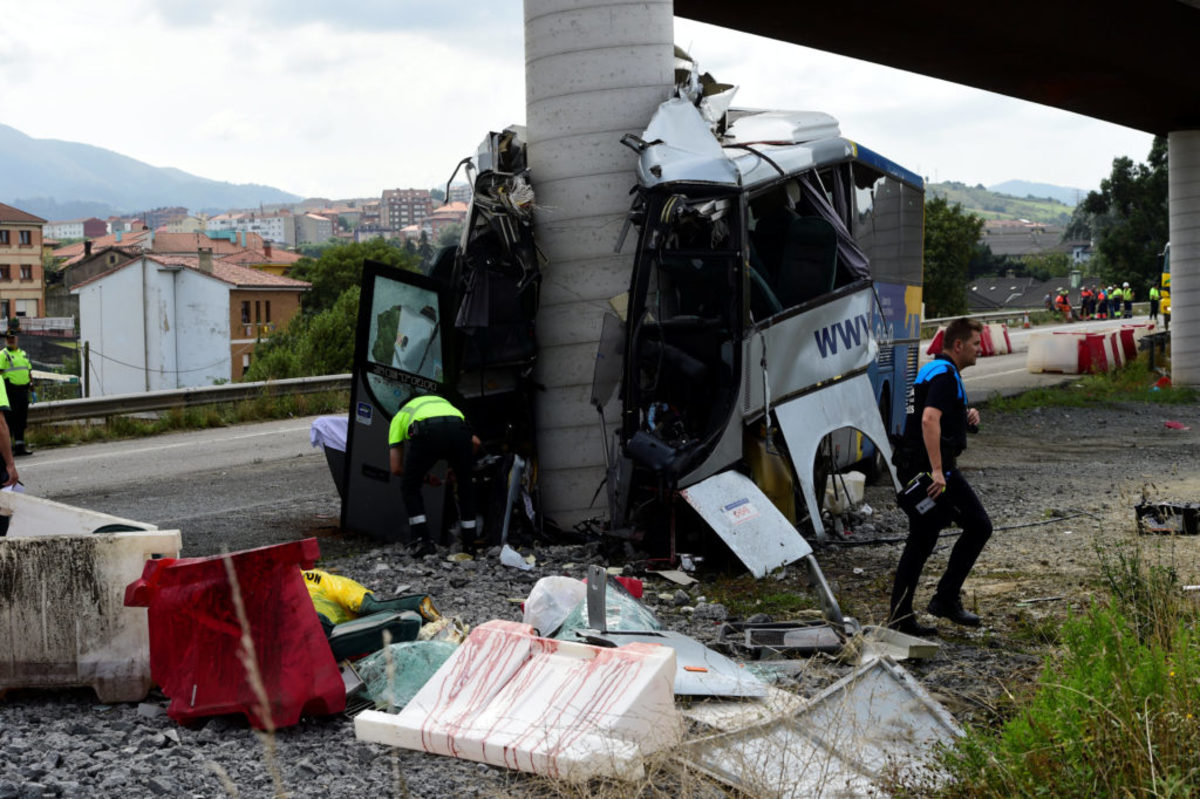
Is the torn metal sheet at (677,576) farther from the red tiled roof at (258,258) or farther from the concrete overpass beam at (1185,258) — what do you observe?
the red tiled roof at (258,258)

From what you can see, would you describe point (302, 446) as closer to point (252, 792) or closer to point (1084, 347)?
point (252, 792)

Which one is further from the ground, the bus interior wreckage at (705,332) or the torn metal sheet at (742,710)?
the bus interior wreckage at (705,332)

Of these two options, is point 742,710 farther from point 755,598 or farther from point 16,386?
point 16,386

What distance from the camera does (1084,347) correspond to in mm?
27797

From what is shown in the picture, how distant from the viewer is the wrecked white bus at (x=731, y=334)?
29.3 ft

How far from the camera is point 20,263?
375 feet

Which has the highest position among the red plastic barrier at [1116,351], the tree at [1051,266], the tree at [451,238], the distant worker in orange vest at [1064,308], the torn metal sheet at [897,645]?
the tree at [1051,266]

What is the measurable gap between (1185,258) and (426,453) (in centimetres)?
2004

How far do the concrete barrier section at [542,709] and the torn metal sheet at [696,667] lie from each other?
1.22 feet

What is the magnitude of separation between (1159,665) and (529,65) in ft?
23.5

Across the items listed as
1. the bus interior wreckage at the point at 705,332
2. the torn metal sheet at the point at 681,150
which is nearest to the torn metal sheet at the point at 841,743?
the bus interior wreckage at the point at 705,332

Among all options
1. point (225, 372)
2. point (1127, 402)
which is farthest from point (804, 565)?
point (225, 372)

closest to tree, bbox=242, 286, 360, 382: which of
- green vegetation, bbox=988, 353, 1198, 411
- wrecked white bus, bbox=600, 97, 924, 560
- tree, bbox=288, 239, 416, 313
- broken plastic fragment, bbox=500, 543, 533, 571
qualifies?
green vegetation, bbox=988, 353, 1198, 411

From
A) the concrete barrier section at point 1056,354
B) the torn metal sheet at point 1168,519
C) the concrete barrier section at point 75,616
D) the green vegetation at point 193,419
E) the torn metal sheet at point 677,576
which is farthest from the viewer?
the concrete barrier section at point 1056,354
